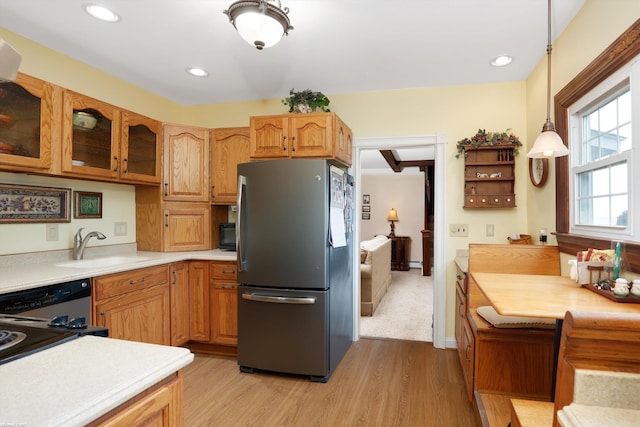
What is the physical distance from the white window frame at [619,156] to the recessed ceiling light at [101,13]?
2.81 meters

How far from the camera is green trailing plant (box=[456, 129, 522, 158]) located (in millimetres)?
3004

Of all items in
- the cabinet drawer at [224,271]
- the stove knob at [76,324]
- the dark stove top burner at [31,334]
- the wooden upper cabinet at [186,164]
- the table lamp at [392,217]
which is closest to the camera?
the dark stove top burner at [31,334]

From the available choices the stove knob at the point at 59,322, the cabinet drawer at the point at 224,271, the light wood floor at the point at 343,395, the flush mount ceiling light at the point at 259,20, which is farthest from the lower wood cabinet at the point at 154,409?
the cabinet drawer at the point at 224,271

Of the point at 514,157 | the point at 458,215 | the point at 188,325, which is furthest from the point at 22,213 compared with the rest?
the point at 514,157

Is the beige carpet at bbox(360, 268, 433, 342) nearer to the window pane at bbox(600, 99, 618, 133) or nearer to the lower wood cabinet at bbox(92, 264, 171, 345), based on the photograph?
the lower wood cabinet at bbox(92, 264, 171, 345)

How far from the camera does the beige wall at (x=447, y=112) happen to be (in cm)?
255

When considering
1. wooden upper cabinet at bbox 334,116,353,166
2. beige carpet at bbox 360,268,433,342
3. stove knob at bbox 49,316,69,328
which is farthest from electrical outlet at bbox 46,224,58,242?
beige carpet at bbox 360,268,433,342

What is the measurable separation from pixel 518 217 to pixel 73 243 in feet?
12.2

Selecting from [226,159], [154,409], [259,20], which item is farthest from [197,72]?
[154,409]

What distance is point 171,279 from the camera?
2.89m

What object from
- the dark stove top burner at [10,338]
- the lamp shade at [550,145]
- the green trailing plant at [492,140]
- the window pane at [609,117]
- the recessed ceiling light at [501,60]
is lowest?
the dark stove top burner at [10,338]

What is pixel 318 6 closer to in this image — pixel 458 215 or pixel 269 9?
pixel 269 9

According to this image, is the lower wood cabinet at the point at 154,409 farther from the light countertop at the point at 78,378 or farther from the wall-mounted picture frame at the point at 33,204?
the wall-mounted picture frame at the point at 33,204

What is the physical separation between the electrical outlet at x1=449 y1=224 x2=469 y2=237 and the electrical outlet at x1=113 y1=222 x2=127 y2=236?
120 inches
